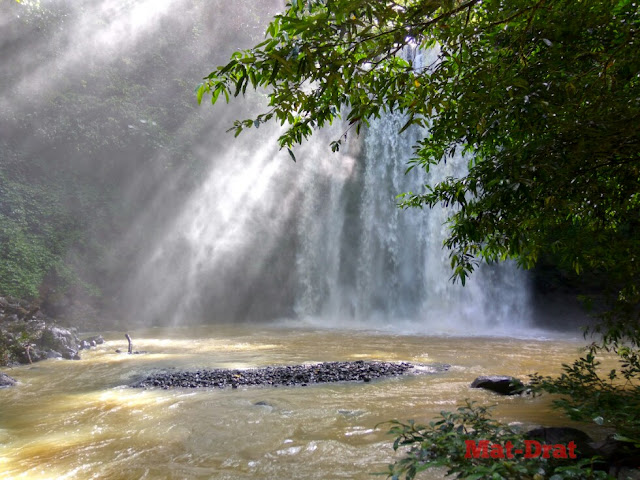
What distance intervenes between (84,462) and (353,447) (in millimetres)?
2940

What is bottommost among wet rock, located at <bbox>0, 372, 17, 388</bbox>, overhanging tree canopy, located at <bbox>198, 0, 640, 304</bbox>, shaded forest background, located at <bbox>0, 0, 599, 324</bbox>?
wet rock, located at <bbox>0, 372, 17, 388</bbox>

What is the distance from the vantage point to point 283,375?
27.6 feet

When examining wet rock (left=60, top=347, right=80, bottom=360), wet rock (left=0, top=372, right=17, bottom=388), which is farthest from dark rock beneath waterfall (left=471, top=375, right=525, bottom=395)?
wet rock (left=60, top=347, right=80, bottom=360)

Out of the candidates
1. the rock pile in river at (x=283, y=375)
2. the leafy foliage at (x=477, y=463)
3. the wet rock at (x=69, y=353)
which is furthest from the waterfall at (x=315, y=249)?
the leafy foliage at (x=477, y=463)

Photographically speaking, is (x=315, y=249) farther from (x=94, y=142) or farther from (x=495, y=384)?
(x=495, y=384)

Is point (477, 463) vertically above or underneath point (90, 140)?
underneath

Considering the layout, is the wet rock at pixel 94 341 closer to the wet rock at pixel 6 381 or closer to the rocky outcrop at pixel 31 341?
the rocky outcrop at pixel 31 341

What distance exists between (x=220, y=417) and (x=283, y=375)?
8.39ft

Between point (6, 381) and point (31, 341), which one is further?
point (31, 341)

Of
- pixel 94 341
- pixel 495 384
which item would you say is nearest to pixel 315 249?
pixel 94 341

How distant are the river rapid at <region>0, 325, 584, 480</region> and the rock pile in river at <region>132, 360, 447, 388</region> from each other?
41cm

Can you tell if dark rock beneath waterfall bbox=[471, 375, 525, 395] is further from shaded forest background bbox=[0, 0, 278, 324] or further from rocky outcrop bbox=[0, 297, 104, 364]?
shaded forest background bbox=[0, 0, 278, 324]

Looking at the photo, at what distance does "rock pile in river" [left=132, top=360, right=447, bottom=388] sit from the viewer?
26.2 feet

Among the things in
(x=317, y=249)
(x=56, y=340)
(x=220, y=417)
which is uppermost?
(x=317, y=249)
